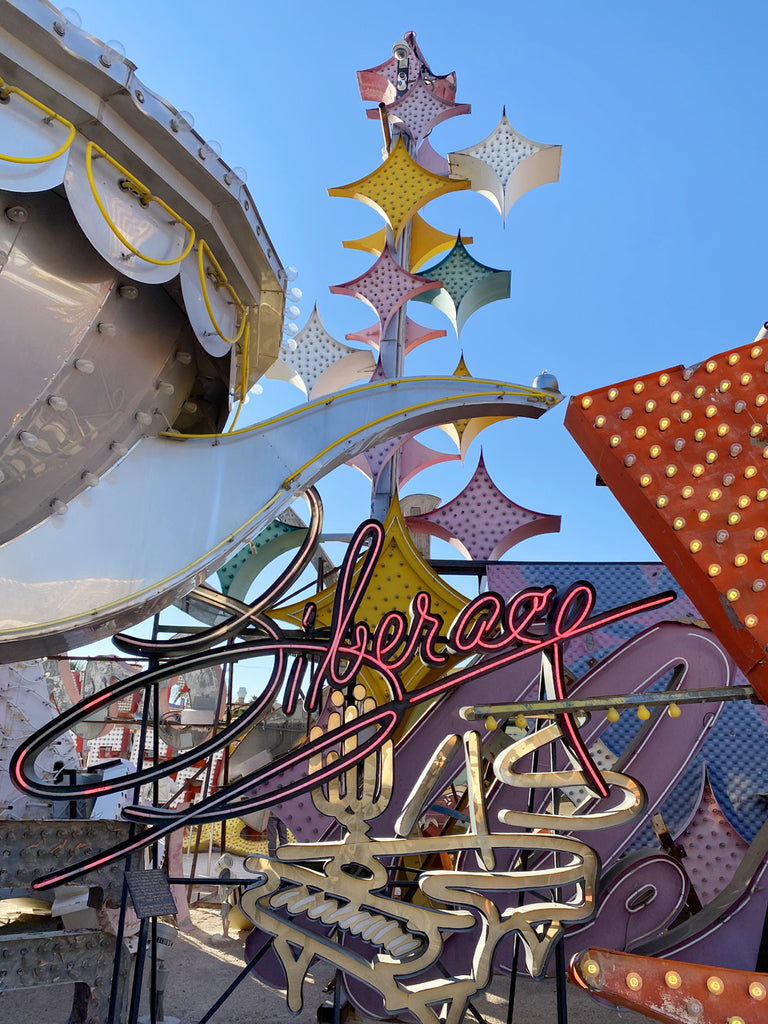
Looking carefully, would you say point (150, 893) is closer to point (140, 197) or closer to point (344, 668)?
point (344, 668)

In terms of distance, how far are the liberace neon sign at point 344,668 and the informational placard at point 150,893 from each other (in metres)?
0.34

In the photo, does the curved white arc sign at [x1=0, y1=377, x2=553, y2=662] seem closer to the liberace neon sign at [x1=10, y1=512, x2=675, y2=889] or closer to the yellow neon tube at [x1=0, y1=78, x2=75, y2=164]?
the liberace neon sign at [x1=10, y1=512, x2=675, y2=889]

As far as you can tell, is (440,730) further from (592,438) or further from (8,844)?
(8,844)

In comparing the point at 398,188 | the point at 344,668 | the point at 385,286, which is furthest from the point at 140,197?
the point at 398,188

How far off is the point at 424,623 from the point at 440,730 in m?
1.81

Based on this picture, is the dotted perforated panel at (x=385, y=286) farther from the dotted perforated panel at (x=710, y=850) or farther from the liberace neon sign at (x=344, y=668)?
the dotted perforated panel at (x=710, y=850)

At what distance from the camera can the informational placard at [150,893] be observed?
5.81 meters

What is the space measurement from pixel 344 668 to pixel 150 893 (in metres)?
2.09

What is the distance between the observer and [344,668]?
633 centimetres

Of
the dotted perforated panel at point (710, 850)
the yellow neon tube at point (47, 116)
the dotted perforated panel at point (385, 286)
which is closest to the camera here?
the yellow neon tube at point (47, 116)

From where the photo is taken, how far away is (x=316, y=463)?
6.80m

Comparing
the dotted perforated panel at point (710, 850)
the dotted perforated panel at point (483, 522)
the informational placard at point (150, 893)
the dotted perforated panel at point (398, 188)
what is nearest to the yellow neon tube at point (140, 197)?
the informational placard at point (150, 893)

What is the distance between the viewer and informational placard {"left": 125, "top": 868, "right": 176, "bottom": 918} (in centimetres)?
581

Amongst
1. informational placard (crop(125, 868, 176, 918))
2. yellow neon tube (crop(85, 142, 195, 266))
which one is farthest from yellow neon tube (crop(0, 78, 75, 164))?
informational placard (crop(125, 868, 176, 918))
